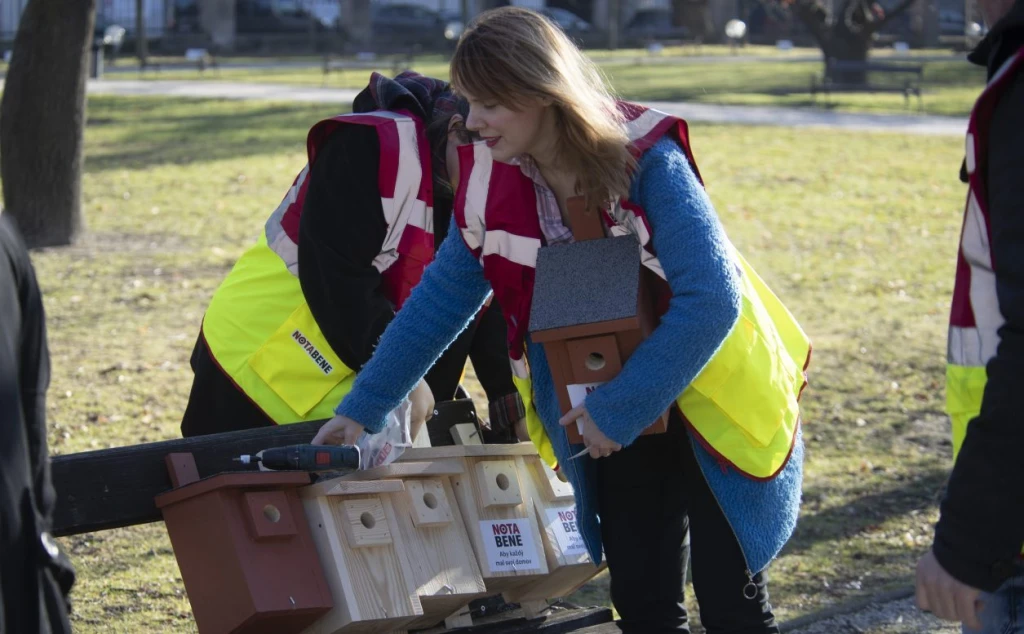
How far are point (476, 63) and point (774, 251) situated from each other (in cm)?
798

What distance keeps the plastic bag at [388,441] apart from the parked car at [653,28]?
4051 cm

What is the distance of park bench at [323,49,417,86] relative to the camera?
27203 mm

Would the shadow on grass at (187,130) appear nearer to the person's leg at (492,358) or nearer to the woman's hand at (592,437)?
the person's leg at (492,358)

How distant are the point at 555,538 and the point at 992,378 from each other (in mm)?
1559

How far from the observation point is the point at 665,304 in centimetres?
276

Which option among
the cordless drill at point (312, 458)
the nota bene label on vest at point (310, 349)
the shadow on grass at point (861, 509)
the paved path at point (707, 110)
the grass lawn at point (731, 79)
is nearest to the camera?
the cordless drill at point (312, 458)

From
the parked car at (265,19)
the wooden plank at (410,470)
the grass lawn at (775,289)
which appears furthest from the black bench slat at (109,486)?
the parked car at (265,19)

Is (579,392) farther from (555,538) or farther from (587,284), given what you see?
(555,538)

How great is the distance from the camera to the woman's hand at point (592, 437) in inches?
103

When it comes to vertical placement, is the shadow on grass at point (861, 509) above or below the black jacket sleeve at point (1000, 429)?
below

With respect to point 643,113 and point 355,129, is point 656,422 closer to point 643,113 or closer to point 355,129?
point 643,113

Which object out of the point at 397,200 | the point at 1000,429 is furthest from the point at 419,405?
the point at 1000,429

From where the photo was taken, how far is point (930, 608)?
6.70 feet

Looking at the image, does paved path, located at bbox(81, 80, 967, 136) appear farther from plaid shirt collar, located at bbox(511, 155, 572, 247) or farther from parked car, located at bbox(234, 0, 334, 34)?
parked car, located at bbox(234, 0, 334, 34)
